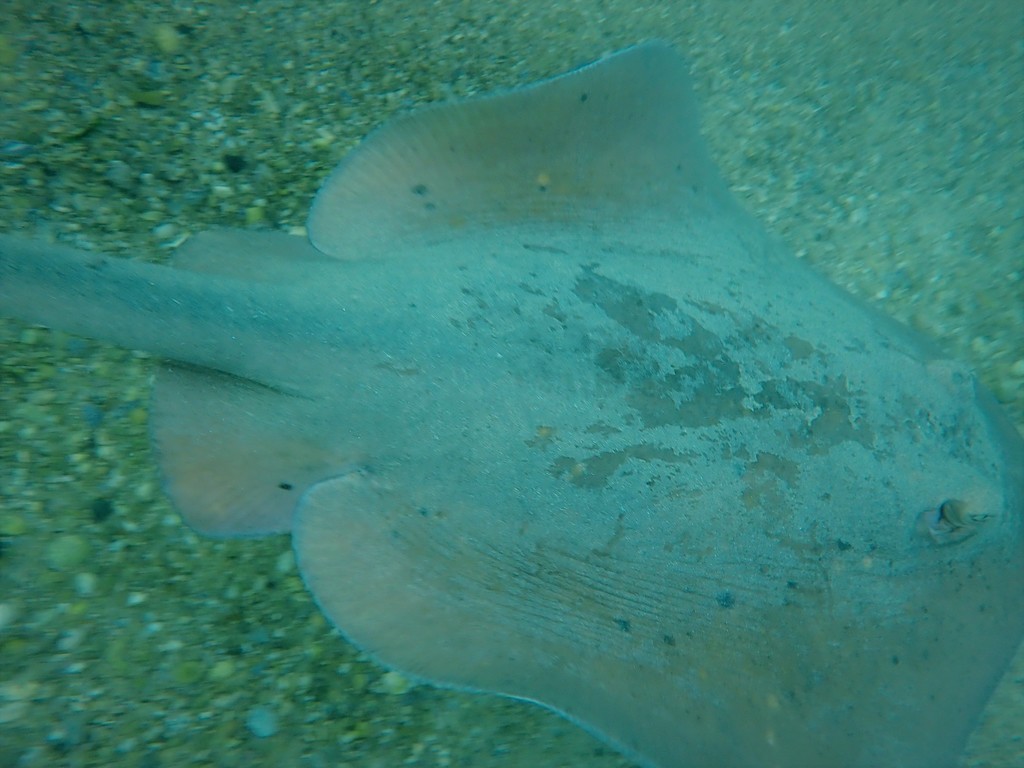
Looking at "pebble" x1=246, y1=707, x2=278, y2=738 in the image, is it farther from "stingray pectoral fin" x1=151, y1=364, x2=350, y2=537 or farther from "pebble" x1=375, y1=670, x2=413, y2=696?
"stingray pectoral fin" x1=151, y1=364, x2=350, y2=537

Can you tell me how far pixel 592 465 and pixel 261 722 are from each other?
5.63 ft

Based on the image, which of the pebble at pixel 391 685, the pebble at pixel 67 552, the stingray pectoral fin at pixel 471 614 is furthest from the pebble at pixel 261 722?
the pebble at pixel 67 552

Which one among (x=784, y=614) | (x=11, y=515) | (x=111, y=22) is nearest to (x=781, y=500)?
(x=784, y=614)

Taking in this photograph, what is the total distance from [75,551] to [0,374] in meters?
0.83

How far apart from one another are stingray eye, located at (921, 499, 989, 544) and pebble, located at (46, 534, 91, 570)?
326cm

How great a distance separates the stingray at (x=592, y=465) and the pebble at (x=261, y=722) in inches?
29.0

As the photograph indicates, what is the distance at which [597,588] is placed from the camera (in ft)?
6.90

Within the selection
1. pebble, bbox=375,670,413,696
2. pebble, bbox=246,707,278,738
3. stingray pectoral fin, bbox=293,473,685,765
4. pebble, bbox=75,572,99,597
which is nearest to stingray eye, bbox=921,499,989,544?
stingray pectoral fin, bbox=293,473,685,765

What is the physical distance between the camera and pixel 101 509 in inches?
101

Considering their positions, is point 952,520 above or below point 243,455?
above

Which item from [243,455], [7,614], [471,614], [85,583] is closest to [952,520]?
[471,614]

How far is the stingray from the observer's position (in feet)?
6.81

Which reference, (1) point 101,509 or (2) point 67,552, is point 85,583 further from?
(1) point 101,509

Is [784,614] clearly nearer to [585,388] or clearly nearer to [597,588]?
[597,588]
